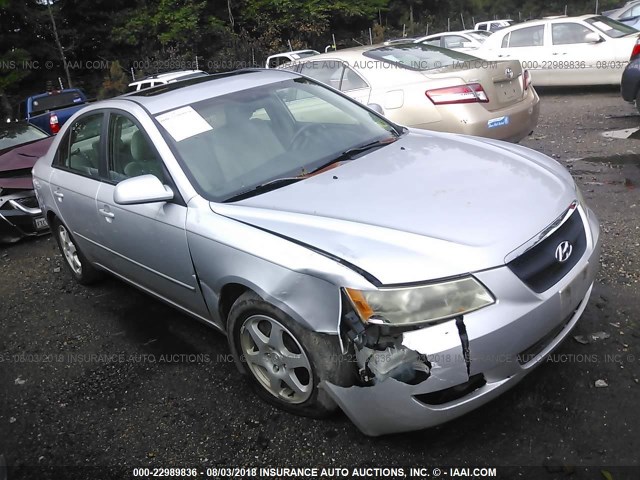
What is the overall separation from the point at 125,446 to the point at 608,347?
8.52 ft

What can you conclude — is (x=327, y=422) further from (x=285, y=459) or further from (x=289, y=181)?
(x=289, y=181)

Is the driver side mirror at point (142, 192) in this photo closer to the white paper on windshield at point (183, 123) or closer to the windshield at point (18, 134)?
the white paper on windshield at point (183, 123)

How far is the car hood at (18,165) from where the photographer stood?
6655 mm

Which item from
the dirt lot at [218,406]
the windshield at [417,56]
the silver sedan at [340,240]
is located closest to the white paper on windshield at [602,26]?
the windshield at [417,56]

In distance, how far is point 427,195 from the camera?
2.81m

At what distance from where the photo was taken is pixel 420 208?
2.68 metres

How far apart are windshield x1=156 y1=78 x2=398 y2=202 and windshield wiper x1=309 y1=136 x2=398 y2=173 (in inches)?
1.1

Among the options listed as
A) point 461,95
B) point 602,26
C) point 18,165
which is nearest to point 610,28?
point 602,26

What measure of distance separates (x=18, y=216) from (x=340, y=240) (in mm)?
5400

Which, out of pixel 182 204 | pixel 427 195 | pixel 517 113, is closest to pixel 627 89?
pixel 517 113

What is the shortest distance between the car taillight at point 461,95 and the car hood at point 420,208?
2439 mm

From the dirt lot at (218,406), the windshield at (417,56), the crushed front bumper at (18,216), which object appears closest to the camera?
the dirt lot at (218,406)

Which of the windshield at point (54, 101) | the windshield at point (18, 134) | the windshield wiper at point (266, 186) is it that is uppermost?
the windshield wiper at point (266, 186)

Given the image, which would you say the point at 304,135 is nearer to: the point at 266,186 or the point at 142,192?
the point at 266,186
